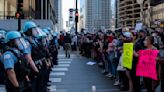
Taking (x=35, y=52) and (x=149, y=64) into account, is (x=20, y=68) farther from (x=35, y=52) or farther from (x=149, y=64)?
(x=149, y=64)

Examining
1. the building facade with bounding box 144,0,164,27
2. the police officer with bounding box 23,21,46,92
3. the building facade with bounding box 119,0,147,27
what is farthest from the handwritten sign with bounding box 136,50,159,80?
the building facade with bounding box 119,0,147,27

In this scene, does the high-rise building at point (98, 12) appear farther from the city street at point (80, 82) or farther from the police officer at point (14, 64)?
the police officer at point (14, 64)

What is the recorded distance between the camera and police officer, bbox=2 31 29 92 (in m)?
7.68

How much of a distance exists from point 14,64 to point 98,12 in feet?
455

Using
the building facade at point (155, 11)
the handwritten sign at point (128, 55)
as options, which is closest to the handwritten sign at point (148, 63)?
the handwritten sign at point (128, 55)

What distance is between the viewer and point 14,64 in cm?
784

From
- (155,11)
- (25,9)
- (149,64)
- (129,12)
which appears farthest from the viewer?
(129,12)

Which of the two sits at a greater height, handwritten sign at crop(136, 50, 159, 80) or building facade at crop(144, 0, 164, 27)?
building facade at crop(144, 0, 164, 27)

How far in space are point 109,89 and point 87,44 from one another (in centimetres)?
1819


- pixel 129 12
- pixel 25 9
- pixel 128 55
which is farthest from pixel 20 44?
pixel 129 12

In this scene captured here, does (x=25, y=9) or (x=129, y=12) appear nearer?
(x=25, y=9)

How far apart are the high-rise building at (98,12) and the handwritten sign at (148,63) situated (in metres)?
118

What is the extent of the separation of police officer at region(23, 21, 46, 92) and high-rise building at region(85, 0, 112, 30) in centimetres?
11841

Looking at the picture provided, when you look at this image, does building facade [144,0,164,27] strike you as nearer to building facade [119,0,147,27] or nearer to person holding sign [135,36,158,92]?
building facade [119,0,147,27]
